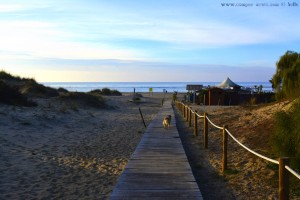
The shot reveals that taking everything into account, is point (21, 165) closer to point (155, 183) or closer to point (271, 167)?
point (155, 183)

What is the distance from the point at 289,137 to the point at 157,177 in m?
2.66

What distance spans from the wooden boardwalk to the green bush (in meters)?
1.84

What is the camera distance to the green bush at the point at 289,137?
23.7 ft

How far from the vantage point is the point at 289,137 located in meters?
7.56

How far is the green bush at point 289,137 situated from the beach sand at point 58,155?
3.35 metres

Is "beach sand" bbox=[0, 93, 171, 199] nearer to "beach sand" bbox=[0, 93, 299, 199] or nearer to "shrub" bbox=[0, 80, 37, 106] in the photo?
"beach sand" bbox=[0, 93, 299, 199]

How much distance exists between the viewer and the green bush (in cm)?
724

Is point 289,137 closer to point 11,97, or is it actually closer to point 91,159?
point 91,159

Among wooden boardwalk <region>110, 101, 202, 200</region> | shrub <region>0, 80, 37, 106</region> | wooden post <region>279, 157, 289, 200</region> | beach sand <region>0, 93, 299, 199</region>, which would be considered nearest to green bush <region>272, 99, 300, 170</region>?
beach sand <region>0, 93, 299, 199</region>

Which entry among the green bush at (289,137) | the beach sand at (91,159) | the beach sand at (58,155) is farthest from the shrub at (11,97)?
the green bush at (289,137)

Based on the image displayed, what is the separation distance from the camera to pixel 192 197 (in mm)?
5918

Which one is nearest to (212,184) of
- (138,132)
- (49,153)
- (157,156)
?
(157,156)

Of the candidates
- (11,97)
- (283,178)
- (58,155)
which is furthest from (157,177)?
(11,97)

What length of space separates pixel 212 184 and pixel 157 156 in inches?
81.8
